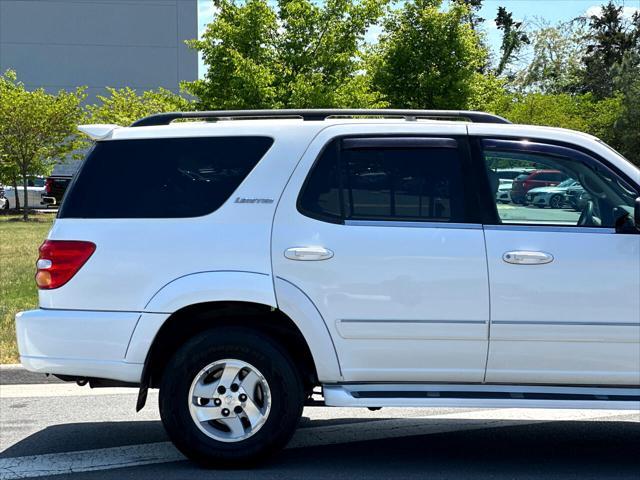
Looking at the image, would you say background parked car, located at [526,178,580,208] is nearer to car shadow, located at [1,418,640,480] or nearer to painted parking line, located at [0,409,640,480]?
car shadow, located at [1,418,640,480]

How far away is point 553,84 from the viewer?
242 feet

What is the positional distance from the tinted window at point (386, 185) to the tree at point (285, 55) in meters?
14.6

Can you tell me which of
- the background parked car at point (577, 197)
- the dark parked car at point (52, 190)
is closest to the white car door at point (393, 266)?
the background parked car at point (577, 197)

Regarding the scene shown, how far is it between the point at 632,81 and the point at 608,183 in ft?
172

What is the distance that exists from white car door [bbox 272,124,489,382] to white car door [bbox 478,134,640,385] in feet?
0.38

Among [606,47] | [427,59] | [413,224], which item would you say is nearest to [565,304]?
[413,224]

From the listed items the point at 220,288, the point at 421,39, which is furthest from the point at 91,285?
the point at 421,39

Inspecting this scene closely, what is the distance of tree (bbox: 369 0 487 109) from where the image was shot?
88.3 ft

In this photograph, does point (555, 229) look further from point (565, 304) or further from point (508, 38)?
point (508, 38)

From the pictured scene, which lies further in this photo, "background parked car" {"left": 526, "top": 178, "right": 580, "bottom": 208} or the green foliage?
the green foliage

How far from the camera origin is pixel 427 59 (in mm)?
27703

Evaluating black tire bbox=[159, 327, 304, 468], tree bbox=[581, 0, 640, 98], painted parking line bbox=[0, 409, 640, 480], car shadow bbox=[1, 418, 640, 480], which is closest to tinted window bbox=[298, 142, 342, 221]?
black tire bbox=[159, 327, 304, 468]

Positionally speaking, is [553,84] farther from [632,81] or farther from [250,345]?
[250,345]

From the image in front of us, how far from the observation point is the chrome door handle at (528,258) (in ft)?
16.1
